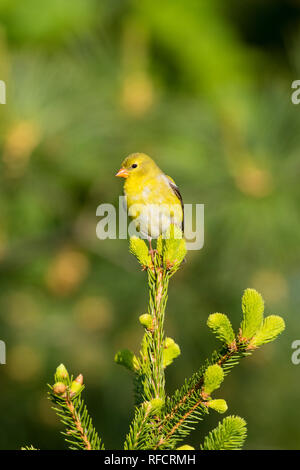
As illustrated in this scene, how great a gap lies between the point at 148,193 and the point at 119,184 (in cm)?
73

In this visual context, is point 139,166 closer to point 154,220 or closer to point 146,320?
point 154,220

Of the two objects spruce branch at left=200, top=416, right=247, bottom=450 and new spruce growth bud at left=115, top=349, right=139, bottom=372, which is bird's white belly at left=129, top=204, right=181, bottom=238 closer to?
new spruce growth bud at left=115, top=349, right=139, bottom=372

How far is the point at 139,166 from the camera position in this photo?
2283 millimetres

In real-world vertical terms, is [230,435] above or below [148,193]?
below

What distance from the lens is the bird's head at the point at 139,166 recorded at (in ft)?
7.40

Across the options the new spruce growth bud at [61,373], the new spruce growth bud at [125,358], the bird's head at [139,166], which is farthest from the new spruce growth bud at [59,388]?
the bird's head at [139,166]

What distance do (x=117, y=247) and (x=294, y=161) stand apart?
1.21 metres

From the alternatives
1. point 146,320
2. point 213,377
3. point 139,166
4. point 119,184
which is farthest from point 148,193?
point 213,377

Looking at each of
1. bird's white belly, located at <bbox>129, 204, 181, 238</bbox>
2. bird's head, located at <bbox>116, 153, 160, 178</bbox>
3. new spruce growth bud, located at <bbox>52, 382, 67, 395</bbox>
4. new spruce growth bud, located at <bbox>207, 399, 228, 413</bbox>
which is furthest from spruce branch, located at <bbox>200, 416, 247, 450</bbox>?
bird's head, located at <bbox>116, 153, 160, 178</bbox>

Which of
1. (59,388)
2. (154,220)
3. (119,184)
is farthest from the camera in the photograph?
(119,184)

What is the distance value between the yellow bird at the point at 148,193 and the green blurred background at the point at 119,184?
22 cm

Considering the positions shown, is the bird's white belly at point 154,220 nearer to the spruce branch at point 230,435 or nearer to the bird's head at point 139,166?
the bird's head at point 139,166

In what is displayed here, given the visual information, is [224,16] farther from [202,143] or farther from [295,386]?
[295,386]
